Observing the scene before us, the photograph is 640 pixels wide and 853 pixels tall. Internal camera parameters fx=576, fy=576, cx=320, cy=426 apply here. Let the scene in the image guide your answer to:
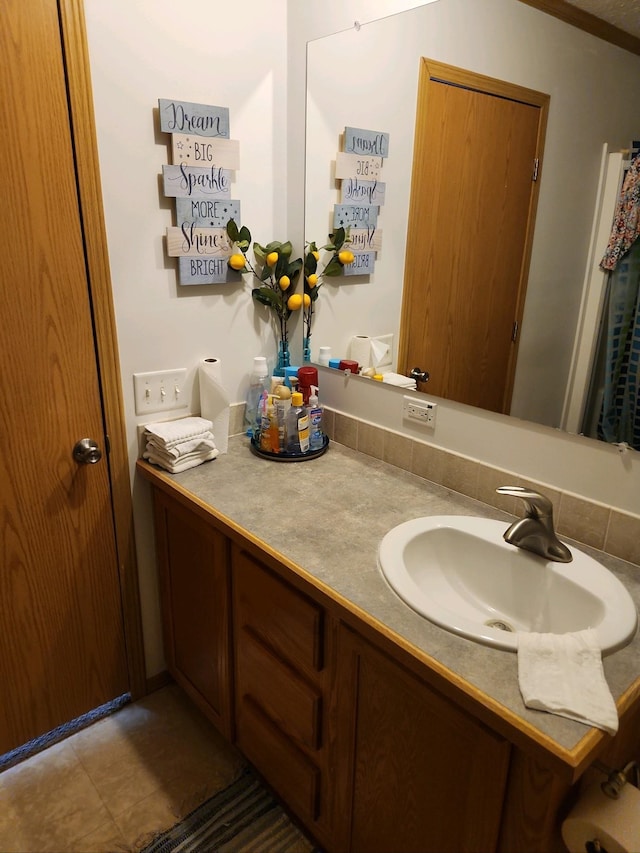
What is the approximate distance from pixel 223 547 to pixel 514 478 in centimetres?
70

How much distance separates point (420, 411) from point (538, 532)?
0.49m

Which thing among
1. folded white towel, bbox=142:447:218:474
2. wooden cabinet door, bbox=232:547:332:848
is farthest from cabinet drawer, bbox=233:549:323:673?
folded white towel, bbox=142:447:218:474

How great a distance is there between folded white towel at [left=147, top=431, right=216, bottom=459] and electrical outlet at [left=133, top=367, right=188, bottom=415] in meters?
0.10

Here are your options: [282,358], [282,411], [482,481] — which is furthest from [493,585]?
[282,358]

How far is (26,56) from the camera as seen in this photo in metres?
1.24

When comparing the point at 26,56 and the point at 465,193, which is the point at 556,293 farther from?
the point at 26,56

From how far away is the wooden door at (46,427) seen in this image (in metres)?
1.27

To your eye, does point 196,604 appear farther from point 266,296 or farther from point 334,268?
point 334,268

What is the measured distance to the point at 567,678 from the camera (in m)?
0.84

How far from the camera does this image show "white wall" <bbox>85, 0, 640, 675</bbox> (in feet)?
4.37

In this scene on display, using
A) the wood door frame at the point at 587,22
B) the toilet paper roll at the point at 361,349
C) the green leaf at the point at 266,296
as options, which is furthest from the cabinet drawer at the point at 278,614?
the wood door frame at the point at 587,22

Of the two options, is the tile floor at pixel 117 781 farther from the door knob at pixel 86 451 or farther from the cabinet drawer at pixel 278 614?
the door knob at pixel 86 451

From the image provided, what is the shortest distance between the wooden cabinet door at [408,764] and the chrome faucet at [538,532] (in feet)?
1.24

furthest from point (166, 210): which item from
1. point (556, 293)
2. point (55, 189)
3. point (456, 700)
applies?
point (456, 700)
